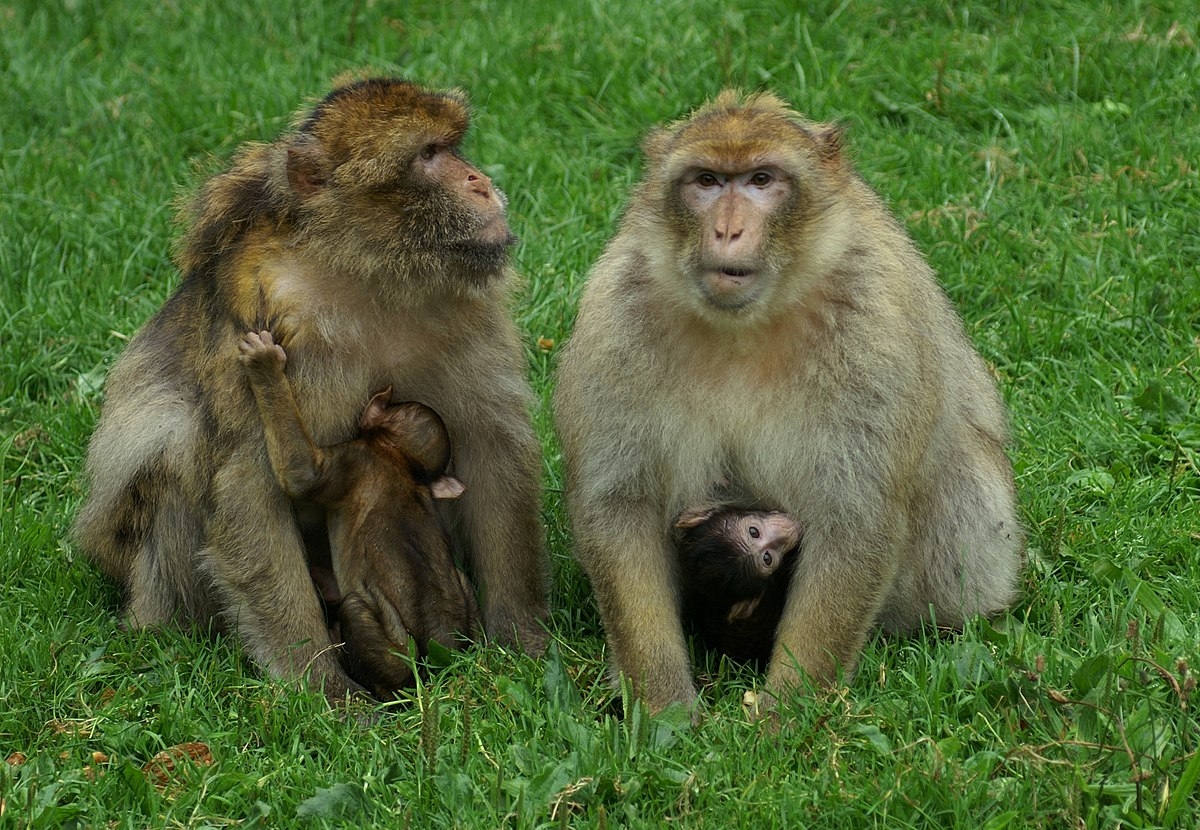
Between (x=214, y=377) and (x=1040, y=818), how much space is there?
236cm

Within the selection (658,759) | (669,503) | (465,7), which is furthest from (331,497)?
(465,7)

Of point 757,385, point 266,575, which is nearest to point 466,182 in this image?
point 757,385

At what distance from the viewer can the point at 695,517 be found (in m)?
4.29

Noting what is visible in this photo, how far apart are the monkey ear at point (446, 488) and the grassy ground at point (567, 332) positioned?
438 millimetres

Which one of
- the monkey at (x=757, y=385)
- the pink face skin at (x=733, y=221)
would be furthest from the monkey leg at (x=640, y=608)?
the pink face skin at (x=733, y=221)

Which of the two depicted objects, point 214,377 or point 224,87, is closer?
point 214,377

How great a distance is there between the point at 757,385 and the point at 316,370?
1.17 metres

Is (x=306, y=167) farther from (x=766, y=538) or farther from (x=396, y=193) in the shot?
(x=766, y=538)

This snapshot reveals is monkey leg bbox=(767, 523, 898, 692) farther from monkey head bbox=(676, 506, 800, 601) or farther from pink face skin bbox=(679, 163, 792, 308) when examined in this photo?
pink face skin bbox=(679, 163, 792, 308)

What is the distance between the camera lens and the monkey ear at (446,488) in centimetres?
453

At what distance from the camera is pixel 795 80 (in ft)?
23.1

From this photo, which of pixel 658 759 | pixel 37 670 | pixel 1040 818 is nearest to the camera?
pixel 1040 818

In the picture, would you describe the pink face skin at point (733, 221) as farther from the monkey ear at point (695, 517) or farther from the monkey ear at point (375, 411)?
the monkey ear at point (375, 411)

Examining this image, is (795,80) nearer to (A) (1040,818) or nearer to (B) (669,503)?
(B) (669,503)
